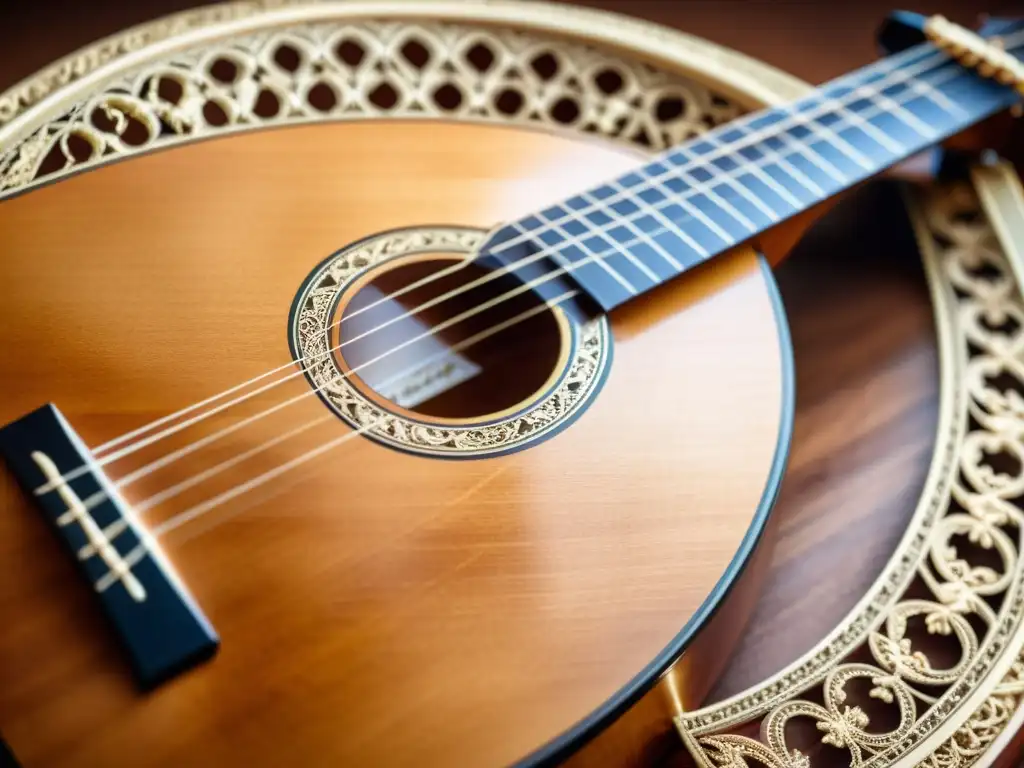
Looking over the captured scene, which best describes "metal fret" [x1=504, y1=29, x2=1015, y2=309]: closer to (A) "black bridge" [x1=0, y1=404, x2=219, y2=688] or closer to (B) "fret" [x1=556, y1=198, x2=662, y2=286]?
(B) "fret" [x1=556, y1=198, x2=662, y2=286]

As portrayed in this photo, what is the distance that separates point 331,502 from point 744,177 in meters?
0.56

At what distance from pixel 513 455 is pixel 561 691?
183mm

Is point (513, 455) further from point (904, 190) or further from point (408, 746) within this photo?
point (904, 190)

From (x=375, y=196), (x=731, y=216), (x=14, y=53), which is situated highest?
(x=14, y=53)

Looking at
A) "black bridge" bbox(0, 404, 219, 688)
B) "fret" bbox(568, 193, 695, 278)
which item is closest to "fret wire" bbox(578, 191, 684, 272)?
"fret" bbox(568, 193, 695, 278)

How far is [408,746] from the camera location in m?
0.52

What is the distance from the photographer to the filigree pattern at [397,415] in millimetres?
670

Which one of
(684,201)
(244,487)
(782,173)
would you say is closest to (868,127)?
(782,173)

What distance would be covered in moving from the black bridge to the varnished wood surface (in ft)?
0.05

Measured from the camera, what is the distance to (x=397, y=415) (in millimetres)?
683

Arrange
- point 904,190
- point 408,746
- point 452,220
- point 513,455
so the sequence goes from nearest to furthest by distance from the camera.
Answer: point 408,746 → point 513,455 → point 452,220 → point 904,190

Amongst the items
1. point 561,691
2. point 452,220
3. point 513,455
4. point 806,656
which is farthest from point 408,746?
point 452,220

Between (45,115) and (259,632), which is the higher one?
(45,115)

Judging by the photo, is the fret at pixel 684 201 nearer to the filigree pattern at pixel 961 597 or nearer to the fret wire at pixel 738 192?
the fret wire at pixel 738 192
